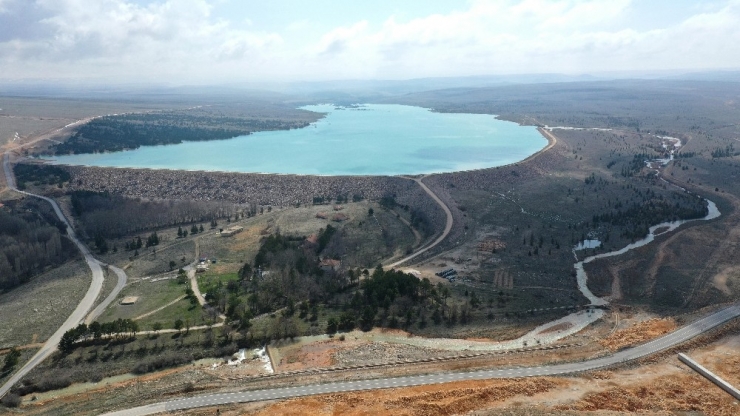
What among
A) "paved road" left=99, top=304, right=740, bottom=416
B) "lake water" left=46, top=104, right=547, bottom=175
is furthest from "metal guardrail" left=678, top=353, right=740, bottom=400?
"lake water" left=46, top=104, right=547, bottom=175

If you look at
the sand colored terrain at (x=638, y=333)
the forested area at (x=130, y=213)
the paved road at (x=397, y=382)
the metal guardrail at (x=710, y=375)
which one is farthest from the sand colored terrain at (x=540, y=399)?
the forested area at (x=130, y=213)

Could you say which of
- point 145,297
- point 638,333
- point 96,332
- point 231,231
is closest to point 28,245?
point 145,297

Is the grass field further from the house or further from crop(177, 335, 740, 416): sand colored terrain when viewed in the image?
crop(177, 335, 740, 416): sand colored terrain

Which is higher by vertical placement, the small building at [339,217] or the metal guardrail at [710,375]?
the small building at [339,217]

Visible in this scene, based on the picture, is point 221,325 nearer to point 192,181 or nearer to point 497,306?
point 497,306

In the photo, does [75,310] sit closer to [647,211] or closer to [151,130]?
[647,211]

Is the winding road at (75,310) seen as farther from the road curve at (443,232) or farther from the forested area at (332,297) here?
the road curve at (443,232)
